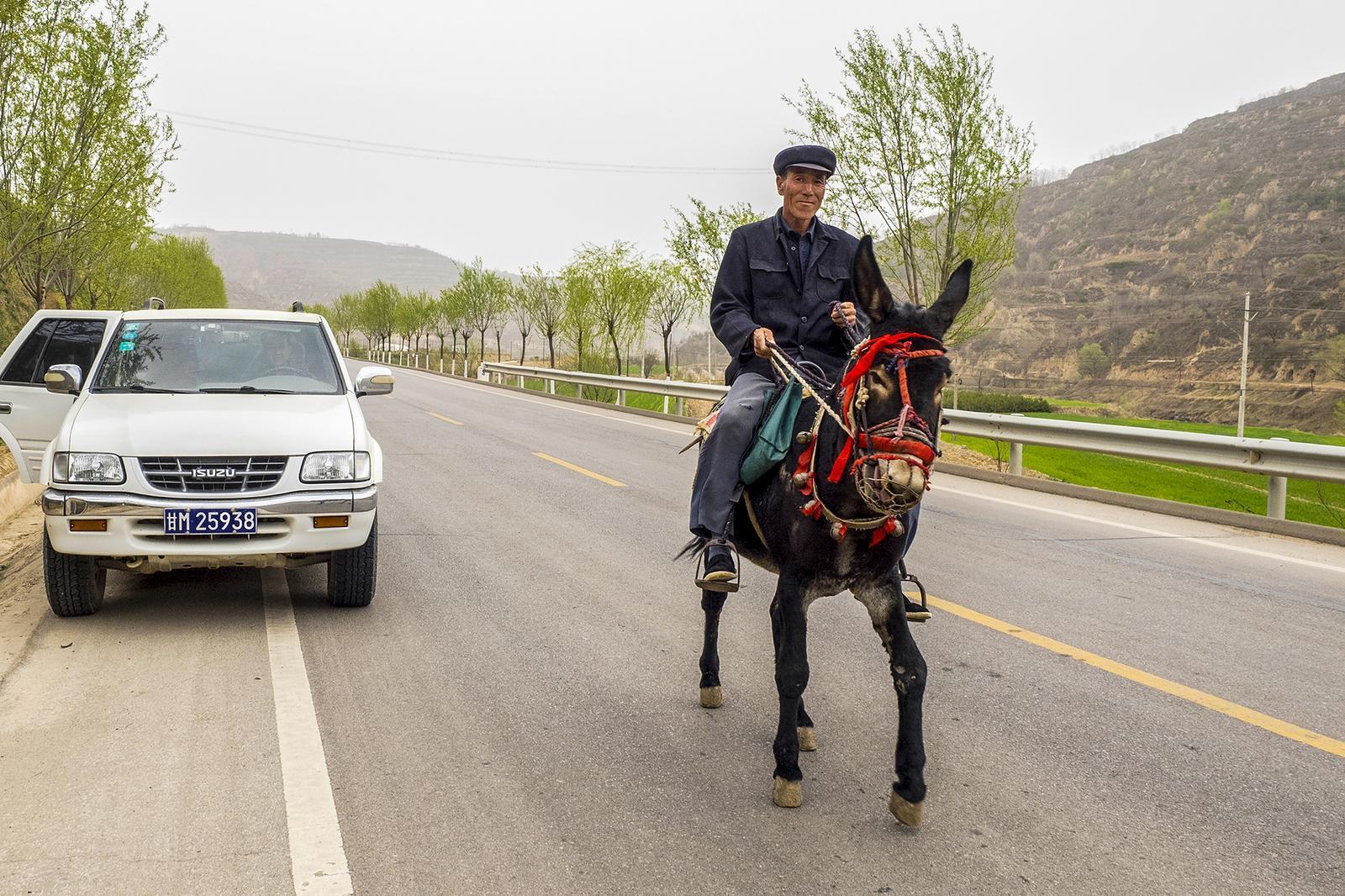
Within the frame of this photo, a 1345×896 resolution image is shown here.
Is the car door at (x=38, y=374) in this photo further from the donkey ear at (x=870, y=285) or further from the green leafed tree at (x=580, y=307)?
the green leafed tree at (x=580, y=307)

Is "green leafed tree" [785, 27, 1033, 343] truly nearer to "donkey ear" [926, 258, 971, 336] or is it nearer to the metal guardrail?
the metal guardrail

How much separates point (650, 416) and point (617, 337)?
2016cm

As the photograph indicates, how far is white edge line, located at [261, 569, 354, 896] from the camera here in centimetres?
317

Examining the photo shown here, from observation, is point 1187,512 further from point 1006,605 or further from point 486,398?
point 486,398

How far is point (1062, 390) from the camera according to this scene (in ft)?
248

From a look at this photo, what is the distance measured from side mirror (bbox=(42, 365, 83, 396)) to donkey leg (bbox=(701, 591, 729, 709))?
483cm

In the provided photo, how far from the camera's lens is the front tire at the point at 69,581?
596 centimetres

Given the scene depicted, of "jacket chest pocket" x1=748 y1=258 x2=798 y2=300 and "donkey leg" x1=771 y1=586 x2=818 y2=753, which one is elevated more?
"jacket chest pocket" x1=748 y1=258 x2=798 y2=300

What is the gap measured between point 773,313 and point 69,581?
4.57 meters

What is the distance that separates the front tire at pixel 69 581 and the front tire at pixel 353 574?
1.38 metres

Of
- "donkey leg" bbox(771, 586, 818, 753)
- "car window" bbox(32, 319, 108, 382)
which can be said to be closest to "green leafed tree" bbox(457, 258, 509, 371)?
"car window" bbox(32, 319, 108, 382)

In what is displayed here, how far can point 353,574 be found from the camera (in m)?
6.39

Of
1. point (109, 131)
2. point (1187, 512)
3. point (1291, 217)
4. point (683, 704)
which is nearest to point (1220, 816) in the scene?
point (683, 704)

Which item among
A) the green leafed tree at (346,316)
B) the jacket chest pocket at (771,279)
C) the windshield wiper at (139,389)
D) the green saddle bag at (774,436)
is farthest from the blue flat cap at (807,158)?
the green leafed tree at (346,316)
